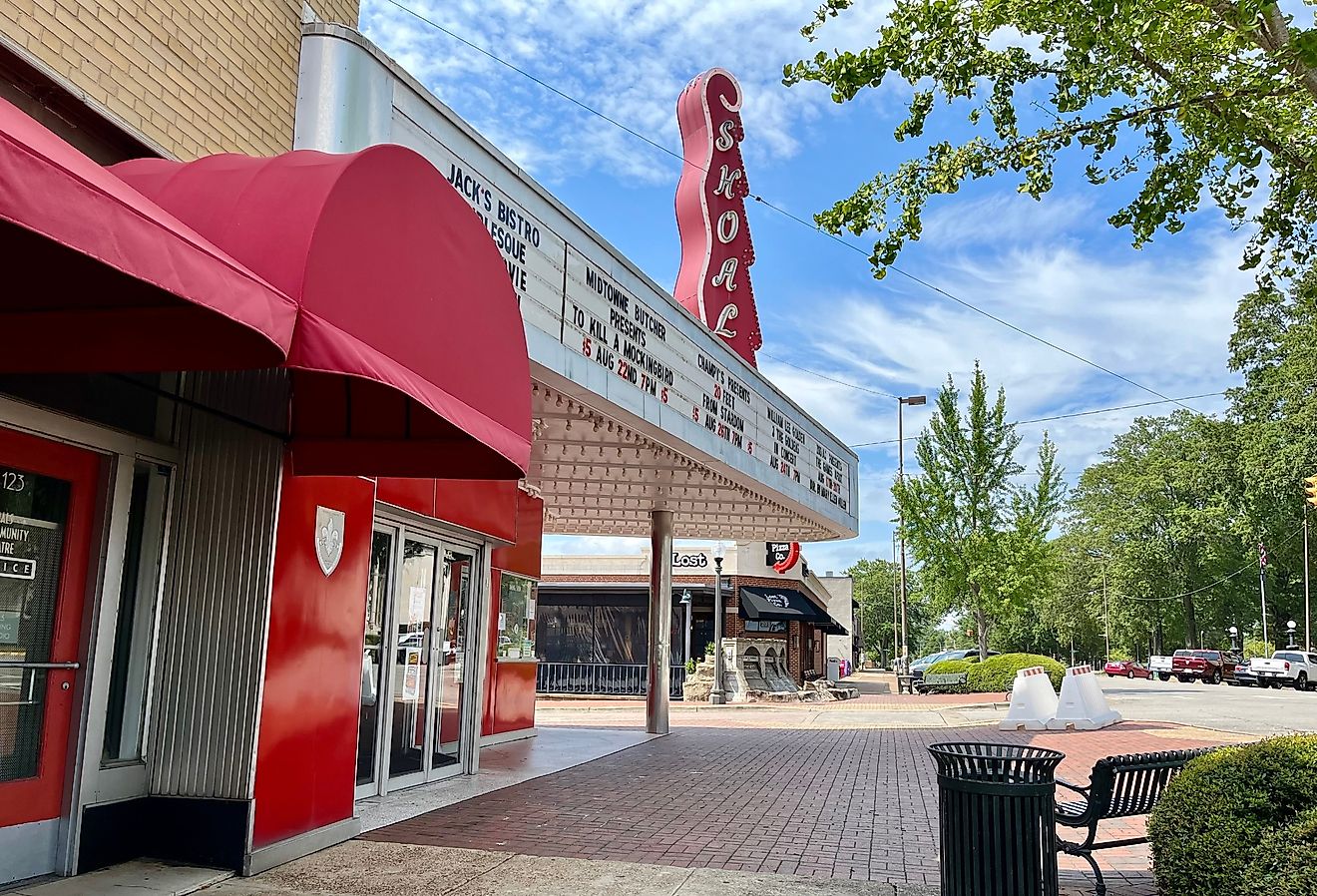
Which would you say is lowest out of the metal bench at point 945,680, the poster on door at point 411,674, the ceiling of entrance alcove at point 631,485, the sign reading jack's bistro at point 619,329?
the metal bench at point 945,680

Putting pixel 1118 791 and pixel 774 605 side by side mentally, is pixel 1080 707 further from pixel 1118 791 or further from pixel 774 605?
pixel 774 605

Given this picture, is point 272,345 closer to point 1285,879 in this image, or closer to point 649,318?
point 1285,879

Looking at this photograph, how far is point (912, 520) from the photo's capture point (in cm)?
3403

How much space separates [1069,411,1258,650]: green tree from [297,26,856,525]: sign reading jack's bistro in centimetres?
4707

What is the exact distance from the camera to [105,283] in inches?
165

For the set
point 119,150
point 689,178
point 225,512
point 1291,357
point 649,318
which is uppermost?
point 1291,357

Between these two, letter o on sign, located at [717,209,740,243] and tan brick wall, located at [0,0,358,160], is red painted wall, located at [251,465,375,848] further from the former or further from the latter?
letter o on sign, located at [717,209,740,243]

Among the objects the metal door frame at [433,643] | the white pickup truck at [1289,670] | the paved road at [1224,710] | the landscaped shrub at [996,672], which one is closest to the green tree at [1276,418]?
the white pickup truck at [1289,670]

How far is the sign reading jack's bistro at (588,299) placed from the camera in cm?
724

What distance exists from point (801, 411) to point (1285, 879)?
11.7 m

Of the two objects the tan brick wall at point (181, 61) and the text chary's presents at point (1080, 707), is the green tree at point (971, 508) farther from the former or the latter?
the tan brick wall at point (181, 61)

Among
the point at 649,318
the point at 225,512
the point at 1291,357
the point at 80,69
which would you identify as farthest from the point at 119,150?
the point at 1291,357

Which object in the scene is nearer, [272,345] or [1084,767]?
[272,345]

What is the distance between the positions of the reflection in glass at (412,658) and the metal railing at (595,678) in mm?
21562
